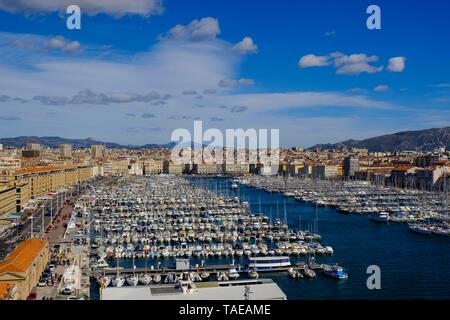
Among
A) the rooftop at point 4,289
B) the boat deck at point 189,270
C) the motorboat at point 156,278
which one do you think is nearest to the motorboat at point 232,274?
the boat deck at point 189,270

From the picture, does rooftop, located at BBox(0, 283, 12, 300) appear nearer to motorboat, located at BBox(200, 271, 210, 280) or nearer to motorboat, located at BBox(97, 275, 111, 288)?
motorboat, located at BBox(97, 275, 111, 288)

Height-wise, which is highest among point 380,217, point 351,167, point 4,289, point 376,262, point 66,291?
point 351,167

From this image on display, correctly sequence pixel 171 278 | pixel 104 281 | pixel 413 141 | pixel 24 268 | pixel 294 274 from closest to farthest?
pixel 24 268, pixel 104 281, pixel 171 278, pixel 294 274, pixel 413 141

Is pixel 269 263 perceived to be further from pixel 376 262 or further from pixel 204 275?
pixel 376 262

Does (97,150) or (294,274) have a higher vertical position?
(97,150)

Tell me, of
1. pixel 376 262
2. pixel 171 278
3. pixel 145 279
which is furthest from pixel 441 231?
pixel 145 279

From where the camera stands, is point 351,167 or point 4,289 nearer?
point 4,289

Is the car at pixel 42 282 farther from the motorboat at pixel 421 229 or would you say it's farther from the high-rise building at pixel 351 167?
the high-rise building at pixel 351 167
